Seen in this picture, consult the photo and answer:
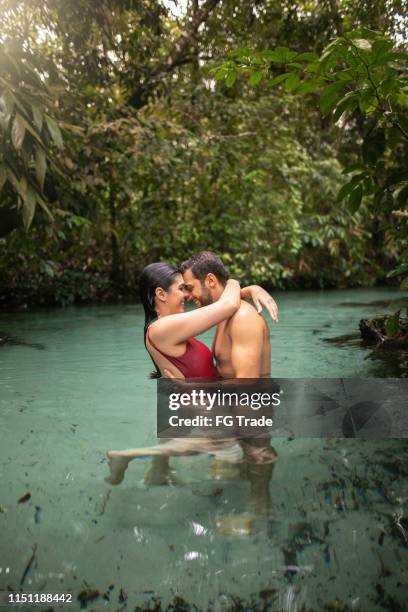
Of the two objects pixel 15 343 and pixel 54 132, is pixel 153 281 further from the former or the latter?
pixel 15 343

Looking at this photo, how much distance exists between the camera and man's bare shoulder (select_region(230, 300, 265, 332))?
3186 millimetres

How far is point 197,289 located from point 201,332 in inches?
9.2

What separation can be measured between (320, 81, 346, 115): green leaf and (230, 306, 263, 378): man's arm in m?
1.11

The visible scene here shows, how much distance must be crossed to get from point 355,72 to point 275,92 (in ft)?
49.0

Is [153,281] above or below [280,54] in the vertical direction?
below

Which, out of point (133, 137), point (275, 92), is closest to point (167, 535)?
point (133, 137)

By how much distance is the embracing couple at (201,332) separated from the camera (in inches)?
125

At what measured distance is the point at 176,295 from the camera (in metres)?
3.55

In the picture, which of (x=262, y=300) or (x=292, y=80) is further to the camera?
(x=262, y=300)

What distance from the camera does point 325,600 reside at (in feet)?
7.16

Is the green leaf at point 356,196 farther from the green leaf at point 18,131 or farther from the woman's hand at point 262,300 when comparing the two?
the green leaf at point 18,131

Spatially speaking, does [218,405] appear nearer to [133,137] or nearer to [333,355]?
[333,355]

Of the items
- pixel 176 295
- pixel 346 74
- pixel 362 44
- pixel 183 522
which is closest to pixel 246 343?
pixel 176 295

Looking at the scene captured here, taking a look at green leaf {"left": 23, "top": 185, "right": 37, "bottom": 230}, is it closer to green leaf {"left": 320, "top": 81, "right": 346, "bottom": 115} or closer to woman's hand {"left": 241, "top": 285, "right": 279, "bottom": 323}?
woman's hand {"left": 241, "top": 285, "right": 279, "bottom": 323}
